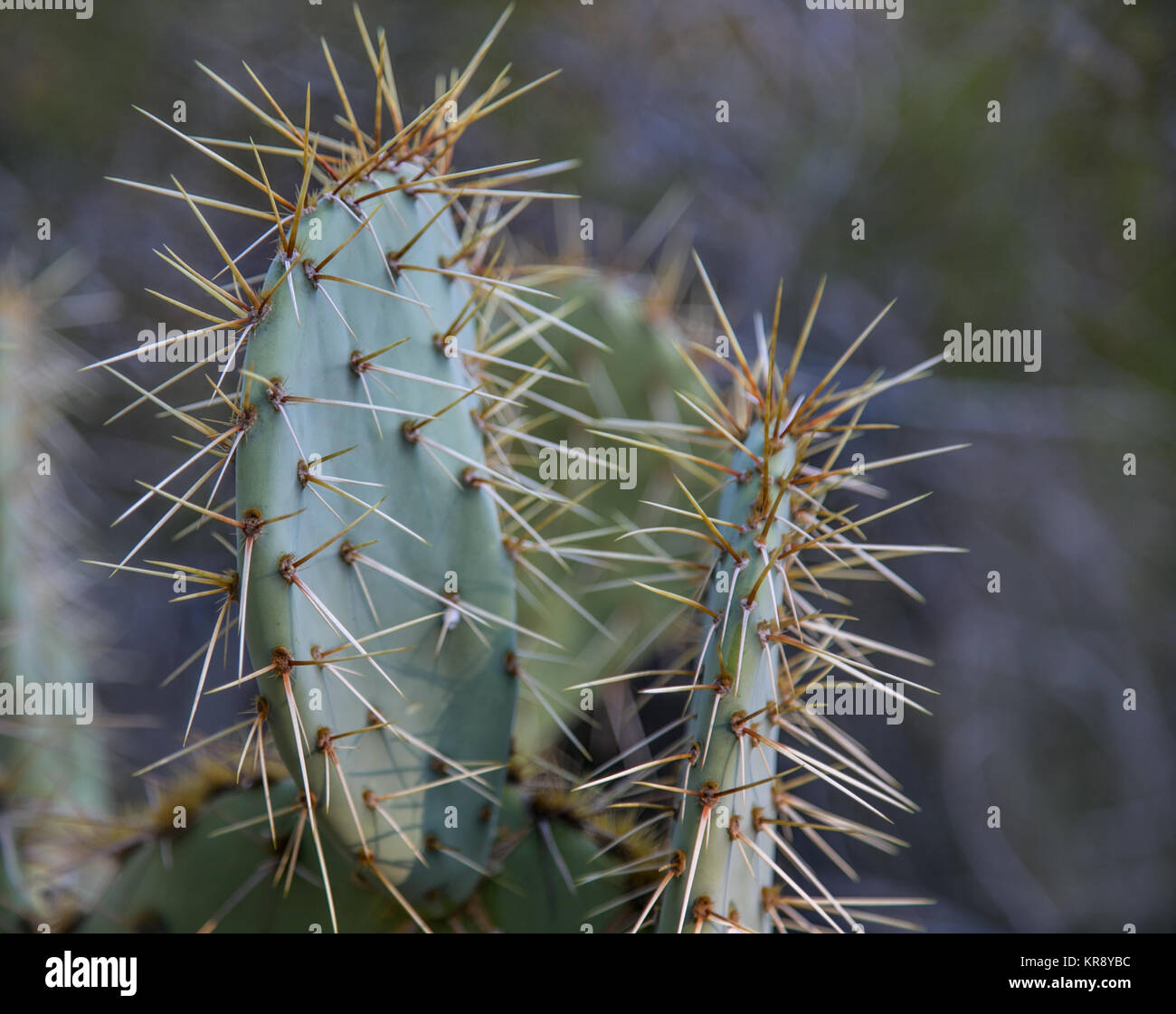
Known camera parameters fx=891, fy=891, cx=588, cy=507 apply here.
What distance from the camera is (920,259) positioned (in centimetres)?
291

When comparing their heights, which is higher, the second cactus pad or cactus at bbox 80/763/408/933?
the second cactus pad

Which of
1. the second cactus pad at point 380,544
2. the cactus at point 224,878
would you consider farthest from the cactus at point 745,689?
the cactus at point 224,878

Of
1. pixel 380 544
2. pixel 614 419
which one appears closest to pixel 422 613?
pixel 380 544

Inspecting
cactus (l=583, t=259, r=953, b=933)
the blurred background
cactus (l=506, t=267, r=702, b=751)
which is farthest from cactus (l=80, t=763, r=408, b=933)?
the blurred background

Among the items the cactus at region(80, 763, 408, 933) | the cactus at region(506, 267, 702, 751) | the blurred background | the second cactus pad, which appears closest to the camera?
the second cactus pad

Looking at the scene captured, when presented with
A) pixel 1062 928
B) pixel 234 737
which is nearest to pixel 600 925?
pixel 234 737

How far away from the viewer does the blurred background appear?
9.25 feet

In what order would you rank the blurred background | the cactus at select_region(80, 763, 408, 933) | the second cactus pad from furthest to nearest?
the blurred background → the cactus at select_region(80, 763, 408, 933) → the second cactus pad

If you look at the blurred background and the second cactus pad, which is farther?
the blurred background

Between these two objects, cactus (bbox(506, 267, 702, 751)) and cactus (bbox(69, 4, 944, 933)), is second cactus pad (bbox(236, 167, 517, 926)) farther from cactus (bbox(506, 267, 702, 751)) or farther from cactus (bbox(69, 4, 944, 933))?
cactus (bbox(506, 267, 702, 751))

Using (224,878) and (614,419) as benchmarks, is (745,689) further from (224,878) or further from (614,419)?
(614,419)

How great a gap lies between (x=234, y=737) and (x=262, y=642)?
1.26 m

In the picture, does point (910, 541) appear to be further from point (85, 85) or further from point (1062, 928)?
point (85, 85)

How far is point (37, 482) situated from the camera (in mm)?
1746
